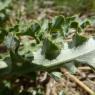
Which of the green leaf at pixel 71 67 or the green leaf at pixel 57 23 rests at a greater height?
the green leaf at pixel 57 23

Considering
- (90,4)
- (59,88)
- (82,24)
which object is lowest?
(59,88)

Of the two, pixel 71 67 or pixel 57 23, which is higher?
pixel 57 23

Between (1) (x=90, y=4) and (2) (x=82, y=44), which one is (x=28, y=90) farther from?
(1) (x=90, y=4)

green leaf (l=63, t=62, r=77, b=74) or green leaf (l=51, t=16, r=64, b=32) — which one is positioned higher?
green leaf (l=51, t=16, r=64, b=32)

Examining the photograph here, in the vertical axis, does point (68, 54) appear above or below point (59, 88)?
above

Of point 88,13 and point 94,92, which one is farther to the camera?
point 88,13

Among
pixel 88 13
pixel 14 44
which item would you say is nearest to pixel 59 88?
pixel 14 44

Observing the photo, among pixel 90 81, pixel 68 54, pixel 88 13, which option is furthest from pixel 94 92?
pixel 88 13

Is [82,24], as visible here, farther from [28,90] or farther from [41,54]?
[28,90]

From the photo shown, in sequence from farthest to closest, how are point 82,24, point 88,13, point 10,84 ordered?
point 88,13 → point 10,84 → point 82,24

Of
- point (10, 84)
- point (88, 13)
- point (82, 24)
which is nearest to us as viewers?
point (82, 24)
